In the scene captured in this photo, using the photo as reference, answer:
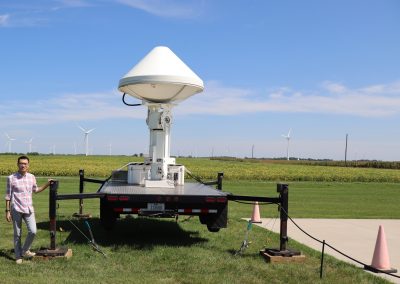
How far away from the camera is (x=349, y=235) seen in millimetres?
11922

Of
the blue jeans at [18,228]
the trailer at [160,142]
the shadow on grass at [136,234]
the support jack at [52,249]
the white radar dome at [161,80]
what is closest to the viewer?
the blue jeans at [18,228]

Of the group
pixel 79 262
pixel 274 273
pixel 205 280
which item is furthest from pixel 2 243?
pixel 274 273

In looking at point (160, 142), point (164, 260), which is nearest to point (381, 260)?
point (164, 260)

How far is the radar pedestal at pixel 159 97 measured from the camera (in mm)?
11438

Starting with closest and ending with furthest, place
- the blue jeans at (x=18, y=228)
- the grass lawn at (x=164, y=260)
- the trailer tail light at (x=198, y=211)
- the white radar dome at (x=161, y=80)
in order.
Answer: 1. the grass lawn at (x=164, y=260)
2. the blue jeans at (x=18, y=228)
3. the trailer tail light at (x=198, y=211)
4. the white radar dome at (x=161, y=80)

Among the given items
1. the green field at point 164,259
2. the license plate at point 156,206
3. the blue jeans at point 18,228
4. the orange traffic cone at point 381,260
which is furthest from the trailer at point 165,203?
the orange traffic cone at point 381,260

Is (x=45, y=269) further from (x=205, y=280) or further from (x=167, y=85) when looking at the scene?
(x=167, y=85)

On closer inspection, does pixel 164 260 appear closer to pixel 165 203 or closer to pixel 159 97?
pixel 165 203

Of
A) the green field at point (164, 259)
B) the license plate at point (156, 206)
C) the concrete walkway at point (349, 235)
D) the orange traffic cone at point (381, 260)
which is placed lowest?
the green field at point (164, 259)

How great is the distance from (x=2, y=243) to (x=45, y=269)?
2.54 meters

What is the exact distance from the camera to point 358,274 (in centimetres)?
775

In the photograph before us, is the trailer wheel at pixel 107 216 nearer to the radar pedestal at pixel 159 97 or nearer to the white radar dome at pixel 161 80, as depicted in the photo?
the radar pedestal at pixel 159 97

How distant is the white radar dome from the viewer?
1141cm

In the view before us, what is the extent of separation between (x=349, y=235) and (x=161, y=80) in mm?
5566
